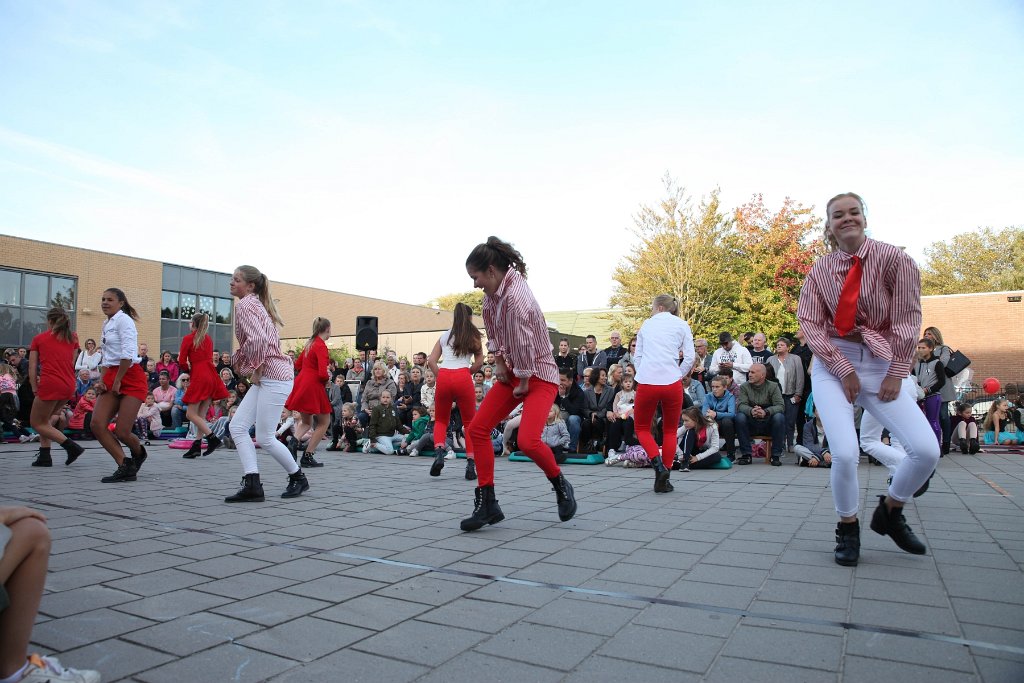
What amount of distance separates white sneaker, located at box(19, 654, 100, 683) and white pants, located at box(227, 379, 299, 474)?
12.8 feet

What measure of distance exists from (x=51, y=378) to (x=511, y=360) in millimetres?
6696

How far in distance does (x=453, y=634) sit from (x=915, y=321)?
283 centimetres

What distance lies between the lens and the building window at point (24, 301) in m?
28.7

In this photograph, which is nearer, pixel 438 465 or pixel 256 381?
pixel 256 381

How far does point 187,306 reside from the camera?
1442 inches

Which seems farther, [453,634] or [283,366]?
[283,366]

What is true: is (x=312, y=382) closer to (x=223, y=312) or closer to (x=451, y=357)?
(x=451, y=357)

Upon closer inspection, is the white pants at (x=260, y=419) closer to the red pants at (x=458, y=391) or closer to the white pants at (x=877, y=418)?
the red pants at (x=458, y=391)

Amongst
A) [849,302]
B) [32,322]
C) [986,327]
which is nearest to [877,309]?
[849,302]

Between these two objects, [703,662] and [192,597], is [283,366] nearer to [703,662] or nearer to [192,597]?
[192,597]

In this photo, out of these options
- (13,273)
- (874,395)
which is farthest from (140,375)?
(13,273)

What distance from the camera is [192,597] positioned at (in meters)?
3.29

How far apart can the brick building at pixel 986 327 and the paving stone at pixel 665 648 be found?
32483 millimetres

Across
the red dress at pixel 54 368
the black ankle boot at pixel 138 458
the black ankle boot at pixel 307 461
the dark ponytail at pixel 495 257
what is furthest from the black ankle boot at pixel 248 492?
the red dress at pixel 54 368
